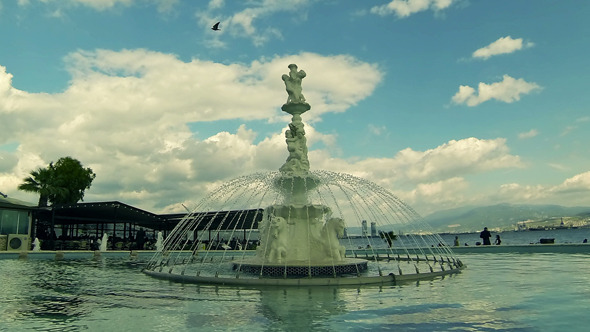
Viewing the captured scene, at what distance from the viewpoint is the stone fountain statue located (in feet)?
63.3

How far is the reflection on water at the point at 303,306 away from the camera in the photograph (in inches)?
337

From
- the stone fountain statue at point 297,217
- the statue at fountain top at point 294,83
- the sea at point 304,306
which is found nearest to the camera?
the sea at point 304,306

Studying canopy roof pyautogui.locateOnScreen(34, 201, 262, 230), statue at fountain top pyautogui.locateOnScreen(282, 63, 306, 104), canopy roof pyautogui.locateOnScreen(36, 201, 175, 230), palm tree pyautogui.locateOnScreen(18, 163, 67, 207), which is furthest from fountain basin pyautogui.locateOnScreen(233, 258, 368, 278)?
palm tree pyautogui.locateOnScreen(18, 163, 67, 207)

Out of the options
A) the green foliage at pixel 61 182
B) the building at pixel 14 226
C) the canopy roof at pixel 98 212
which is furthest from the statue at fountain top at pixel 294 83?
the green foliage at pixel 61 182

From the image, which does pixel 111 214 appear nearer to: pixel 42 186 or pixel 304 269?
pixel 42 186

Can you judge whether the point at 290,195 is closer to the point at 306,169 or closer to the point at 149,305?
the point at 306,169

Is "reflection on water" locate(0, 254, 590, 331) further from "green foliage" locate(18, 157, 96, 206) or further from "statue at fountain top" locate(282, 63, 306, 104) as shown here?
"green foliage" locate(18, 157, 96, 206)

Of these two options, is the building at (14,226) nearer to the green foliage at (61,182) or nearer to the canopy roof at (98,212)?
the canopy roof at (98,212)

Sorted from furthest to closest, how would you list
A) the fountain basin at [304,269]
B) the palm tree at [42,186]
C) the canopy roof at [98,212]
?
the palm tree at [42,186] → the canopy roof at [98,212] → the fountain basin at [304,269]

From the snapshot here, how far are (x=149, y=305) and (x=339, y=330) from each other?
17.7 feet

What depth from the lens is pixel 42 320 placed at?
912cm

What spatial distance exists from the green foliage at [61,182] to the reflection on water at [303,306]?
5050 centimetres

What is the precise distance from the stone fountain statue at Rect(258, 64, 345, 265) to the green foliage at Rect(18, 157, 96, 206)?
49986 millimetres

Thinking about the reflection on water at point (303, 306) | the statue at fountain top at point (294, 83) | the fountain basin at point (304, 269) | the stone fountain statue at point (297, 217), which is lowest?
the reflection on water at point (303, 306)
